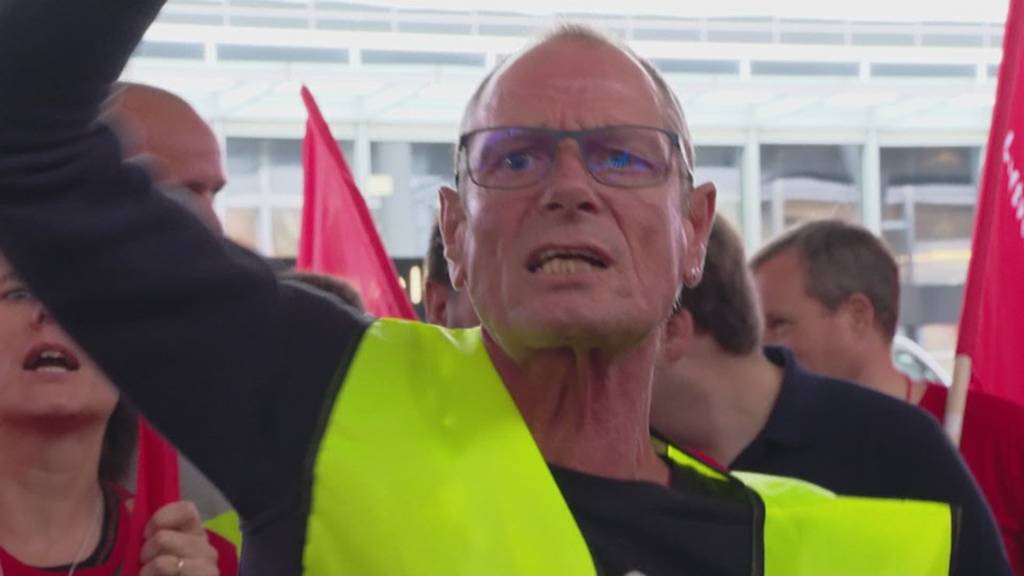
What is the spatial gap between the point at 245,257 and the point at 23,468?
3.07 ft

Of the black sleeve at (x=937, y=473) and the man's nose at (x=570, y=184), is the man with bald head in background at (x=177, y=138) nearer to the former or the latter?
the man's nose at (x=570, y=184)

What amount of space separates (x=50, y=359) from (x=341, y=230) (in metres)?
1.63

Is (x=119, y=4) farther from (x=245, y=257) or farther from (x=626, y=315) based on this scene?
(x=626, y=315)

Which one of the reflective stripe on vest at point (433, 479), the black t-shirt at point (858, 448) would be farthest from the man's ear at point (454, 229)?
the black t-shirt at point (858, 448)

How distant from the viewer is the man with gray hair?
4.26 feet

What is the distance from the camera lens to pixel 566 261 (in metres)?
1.66

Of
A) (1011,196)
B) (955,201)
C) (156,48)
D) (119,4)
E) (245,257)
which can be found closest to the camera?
(119,4)

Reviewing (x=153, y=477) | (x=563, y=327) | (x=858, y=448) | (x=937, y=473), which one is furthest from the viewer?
(x=858, y=448)

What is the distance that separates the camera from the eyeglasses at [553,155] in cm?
170

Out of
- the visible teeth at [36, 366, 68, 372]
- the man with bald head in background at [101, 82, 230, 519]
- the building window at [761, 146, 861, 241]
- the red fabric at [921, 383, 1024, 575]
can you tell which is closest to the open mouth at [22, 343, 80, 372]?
the visible teeth at [36, 366, 68, 372]

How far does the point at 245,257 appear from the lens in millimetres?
1448

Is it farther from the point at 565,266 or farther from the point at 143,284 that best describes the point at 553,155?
the point at 143,284

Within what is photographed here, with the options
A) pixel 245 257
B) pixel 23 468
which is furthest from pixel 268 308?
pixel 23 468

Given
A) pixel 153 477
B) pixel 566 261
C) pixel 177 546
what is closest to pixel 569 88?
pixel 566 261
